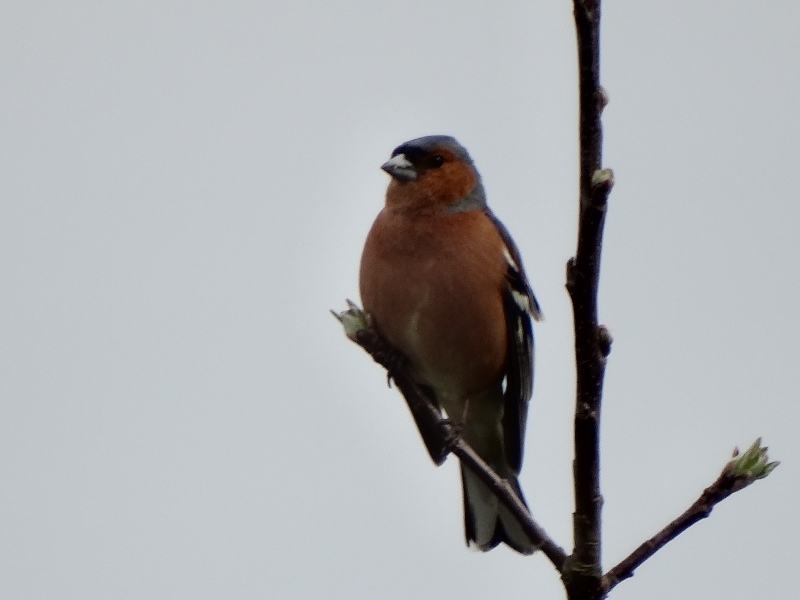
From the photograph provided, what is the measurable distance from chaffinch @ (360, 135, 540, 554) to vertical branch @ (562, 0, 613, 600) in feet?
8.39

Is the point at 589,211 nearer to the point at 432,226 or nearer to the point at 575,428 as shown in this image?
the point at 575,428

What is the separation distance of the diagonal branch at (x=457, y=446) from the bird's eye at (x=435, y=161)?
2256 millimetres

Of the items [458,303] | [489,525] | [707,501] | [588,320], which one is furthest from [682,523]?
[489,525]

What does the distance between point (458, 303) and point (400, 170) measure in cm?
108

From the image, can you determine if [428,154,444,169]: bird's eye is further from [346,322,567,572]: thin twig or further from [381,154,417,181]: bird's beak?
[346,322,567,572]: thin twig

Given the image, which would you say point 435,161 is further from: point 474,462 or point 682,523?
point 682,523

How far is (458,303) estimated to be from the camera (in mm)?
5758

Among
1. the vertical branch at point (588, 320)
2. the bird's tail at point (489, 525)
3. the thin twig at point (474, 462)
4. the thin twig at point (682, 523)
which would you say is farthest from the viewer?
the bird's tail at point (489, 525)

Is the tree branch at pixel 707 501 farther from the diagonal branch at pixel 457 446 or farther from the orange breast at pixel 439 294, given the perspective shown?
the orange breast at pixel 439 294

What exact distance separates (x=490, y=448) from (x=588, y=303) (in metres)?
4.11

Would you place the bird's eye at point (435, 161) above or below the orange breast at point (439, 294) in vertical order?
above

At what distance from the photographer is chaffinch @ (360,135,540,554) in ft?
18.9

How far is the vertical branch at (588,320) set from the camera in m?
2.53

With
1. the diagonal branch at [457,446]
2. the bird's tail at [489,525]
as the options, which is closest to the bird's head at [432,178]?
the bird's tail at [489,525]
